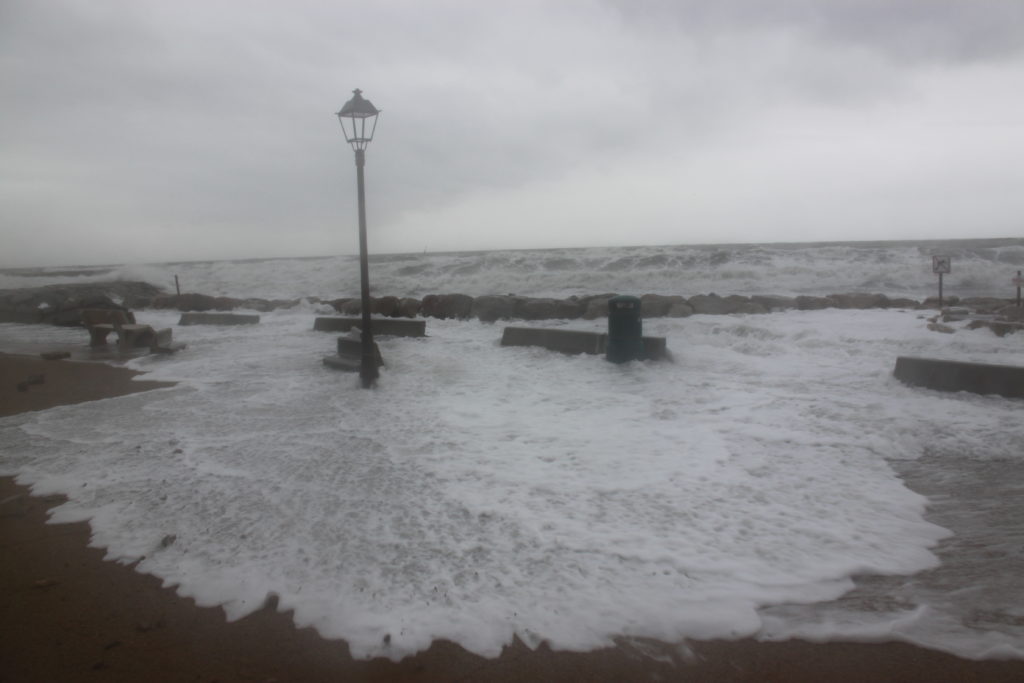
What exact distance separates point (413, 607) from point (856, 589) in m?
2.31

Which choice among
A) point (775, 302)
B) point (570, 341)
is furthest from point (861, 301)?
point (570, 341)

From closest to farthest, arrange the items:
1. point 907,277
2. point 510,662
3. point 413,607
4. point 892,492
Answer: point 510,662, point 413,607, point 892,492, point 907,277

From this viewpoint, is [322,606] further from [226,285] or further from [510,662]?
[226,285]

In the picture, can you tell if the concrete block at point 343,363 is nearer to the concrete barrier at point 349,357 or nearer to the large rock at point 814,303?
the concrete barrier at point 349,357

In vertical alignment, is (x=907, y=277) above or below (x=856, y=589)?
above

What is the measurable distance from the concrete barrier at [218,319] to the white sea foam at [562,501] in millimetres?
8929

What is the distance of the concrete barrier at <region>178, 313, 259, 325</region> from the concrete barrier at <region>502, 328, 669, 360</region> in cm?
874

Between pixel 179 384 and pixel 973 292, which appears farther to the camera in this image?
pixel 973 292

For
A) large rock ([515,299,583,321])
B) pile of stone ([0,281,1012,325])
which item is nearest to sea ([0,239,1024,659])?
pile of stone ([0,281,1012,325])

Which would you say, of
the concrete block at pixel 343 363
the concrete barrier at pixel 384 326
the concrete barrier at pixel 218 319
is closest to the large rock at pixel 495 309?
the concrete barrier at pixel 384 326

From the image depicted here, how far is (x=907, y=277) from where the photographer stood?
27.8m

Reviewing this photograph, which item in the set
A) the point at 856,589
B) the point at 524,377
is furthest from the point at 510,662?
the point at 524,377

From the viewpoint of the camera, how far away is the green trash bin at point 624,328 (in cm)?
990

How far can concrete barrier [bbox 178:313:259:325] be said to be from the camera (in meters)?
17.4
